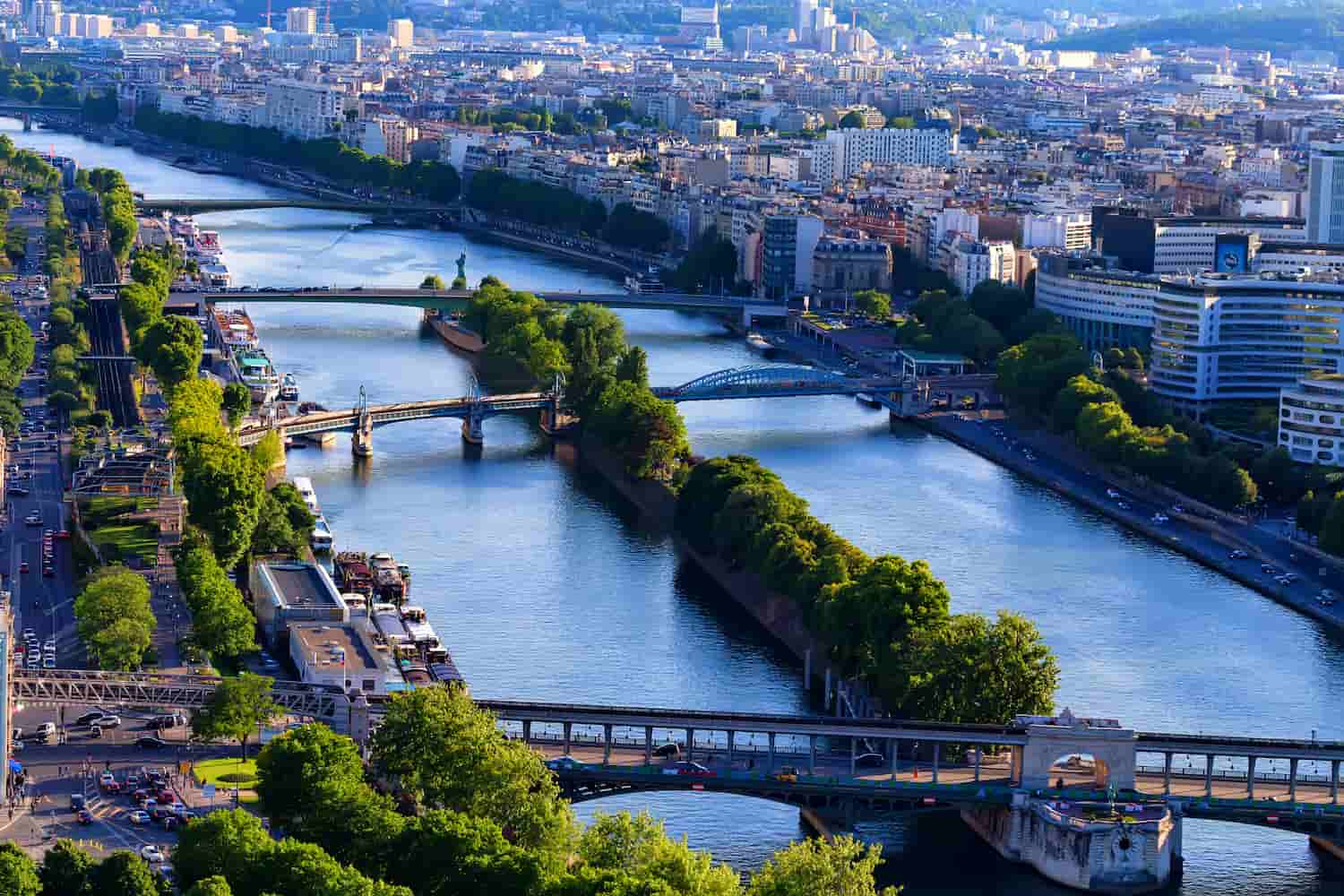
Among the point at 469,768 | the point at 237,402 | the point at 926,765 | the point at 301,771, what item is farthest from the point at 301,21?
the point at 301,771

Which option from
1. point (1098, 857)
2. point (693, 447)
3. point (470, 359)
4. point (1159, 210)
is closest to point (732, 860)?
point (1098, 857)

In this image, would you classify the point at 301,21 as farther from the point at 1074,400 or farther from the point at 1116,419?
the point at 1116,419

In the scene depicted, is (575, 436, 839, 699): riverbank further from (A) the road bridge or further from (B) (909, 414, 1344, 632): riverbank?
(B) (909, 414, 1344, 632): riverbank

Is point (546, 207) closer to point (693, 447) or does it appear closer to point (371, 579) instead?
point (693, 447)

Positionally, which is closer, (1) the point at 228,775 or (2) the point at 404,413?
(1) the point at 228,775

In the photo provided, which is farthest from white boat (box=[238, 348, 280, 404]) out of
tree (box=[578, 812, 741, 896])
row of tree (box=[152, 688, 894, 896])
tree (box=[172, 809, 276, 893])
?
tree (box=[172, 809, 276, 893])
